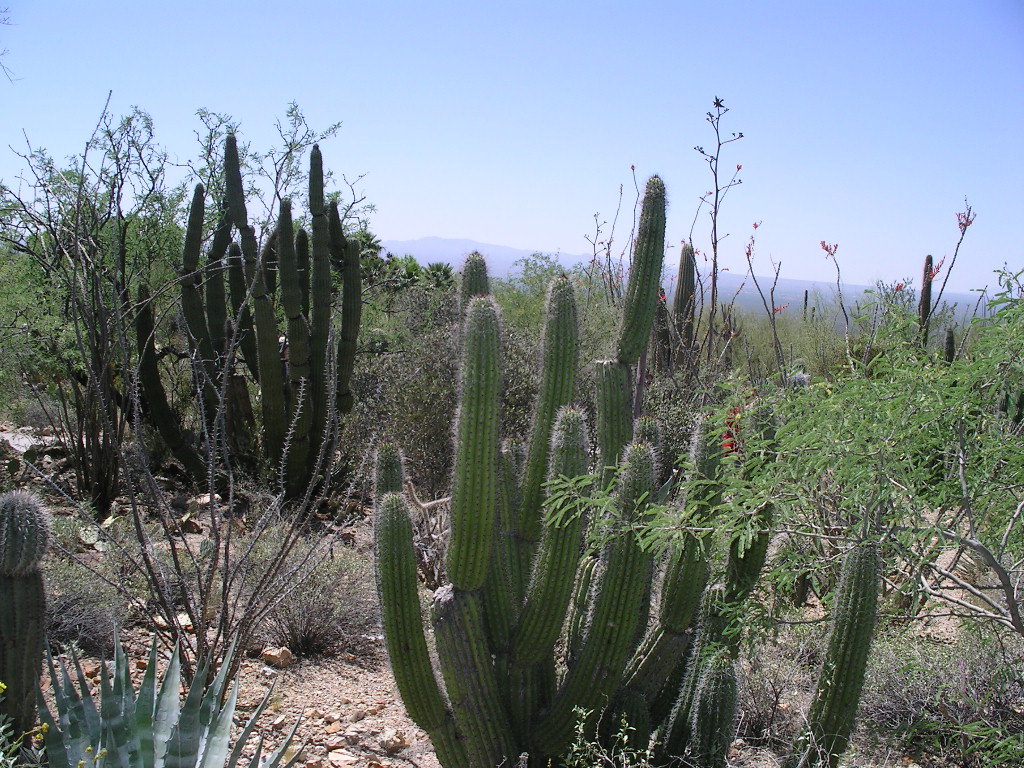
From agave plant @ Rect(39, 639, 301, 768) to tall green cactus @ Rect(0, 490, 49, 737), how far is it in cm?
49

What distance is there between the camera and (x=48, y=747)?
8.02ft

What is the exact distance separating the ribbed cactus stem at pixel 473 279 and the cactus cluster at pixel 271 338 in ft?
9.36

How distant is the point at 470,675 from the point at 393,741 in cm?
97

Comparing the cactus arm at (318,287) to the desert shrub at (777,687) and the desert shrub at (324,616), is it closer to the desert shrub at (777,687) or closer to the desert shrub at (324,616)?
the desert shrub at (324,616)

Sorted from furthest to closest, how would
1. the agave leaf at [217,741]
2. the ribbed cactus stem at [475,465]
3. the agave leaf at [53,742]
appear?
the ribbed cactus stem at [475,465] → the agave leaf at [217,741] → the agave leaf at [53,742]

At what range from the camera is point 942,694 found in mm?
4062

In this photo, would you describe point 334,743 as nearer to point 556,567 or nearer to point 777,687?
point 556,567

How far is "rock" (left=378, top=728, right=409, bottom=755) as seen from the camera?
12.7ft

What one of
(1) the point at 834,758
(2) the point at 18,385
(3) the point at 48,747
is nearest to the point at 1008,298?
(1) the point at 834,758

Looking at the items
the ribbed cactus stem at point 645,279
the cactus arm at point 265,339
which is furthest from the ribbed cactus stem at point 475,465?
the cactus arm at point 265,339

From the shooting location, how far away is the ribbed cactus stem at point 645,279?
3.90 m

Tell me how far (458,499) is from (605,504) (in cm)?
61

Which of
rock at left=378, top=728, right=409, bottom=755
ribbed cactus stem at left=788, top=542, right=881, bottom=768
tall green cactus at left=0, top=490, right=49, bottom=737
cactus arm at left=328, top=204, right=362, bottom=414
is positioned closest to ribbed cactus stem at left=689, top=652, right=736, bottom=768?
ribbed cactus stem at left=788, top=542, right=881, bottom=768

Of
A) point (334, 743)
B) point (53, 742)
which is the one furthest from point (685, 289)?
point (53, 742)
